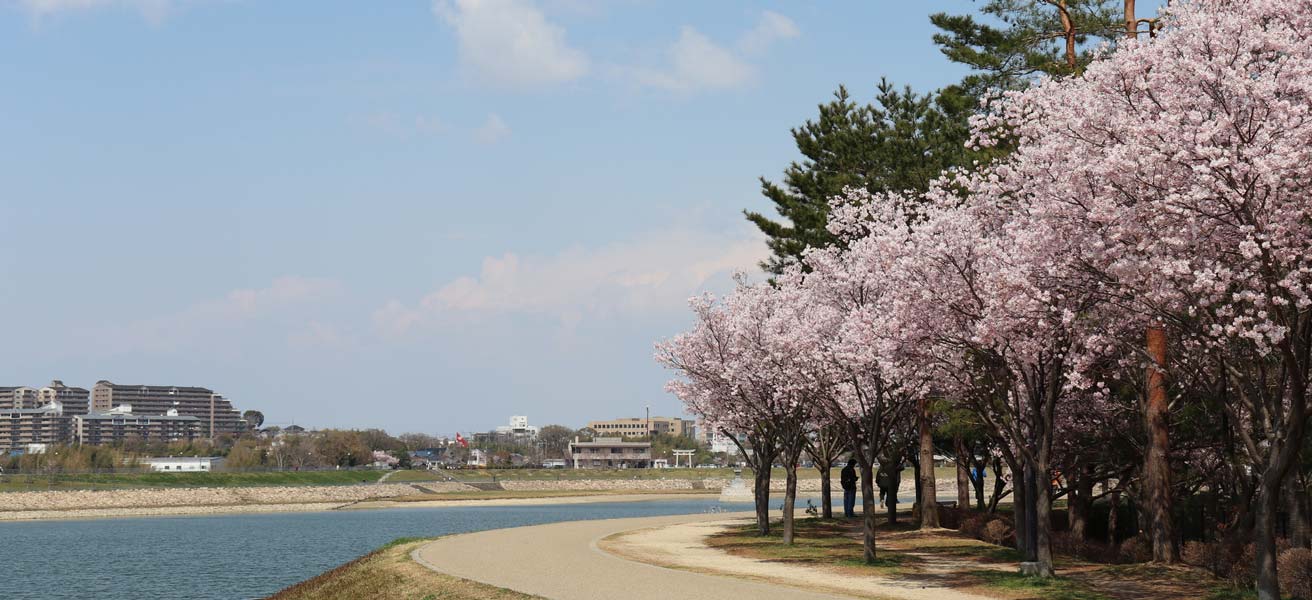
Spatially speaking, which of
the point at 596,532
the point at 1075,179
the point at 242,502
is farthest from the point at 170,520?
the point at 1075,179

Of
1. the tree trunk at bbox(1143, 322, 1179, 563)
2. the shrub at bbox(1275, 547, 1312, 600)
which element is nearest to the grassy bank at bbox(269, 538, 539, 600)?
the shrub at bbox(1275, 547, 1312, 600)

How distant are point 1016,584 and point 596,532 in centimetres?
1886

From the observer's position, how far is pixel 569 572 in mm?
24672

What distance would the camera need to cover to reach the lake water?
40438 millimetres

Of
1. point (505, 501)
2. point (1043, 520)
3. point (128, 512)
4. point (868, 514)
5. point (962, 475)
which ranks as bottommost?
point (128, 512)

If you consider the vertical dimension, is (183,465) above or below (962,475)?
below

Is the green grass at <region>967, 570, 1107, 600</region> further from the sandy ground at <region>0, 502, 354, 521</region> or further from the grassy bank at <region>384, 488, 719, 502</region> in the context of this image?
the grassy bank at <region>384, 488, 719, 502</region>

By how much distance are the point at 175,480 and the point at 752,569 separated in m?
128

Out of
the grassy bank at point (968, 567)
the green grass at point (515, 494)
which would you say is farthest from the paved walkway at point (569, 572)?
the green grass at point (515, 494)

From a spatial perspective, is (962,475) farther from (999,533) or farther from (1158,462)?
(1158,462)

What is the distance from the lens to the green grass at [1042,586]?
20.2 metres

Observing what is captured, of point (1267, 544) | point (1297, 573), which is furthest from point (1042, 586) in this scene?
point (1267, 544)

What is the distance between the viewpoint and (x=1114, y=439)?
31047 mm

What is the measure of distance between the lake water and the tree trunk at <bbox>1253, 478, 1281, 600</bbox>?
28.4 m
